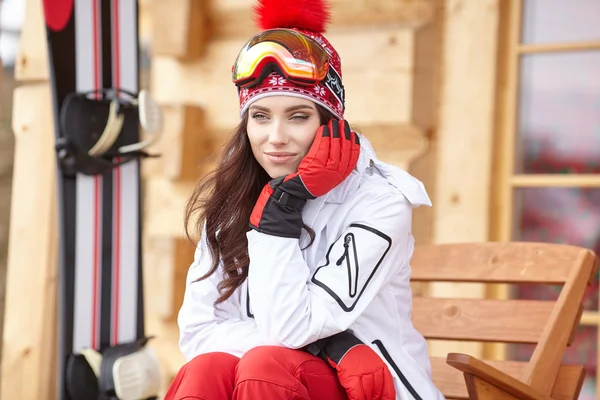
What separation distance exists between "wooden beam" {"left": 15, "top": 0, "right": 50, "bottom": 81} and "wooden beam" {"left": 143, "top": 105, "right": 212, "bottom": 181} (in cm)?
57

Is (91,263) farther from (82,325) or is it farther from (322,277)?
(322,277)

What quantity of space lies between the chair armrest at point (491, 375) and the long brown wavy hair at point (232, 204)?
0.67m

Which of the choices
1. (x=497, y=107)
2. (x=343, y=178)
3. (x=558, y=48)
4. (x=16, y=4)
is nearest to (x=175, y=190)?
(x=497, y=107)

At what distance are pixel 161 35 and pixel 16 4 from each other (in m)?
3.37

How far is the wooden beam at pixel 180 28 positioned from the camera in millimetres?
3982

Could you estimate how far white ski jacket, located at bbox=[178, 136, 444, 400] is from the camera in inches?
77.3

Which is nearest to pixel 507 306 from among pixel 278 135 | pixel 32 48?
pixel 278 135

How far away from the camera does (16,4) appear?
22.8 ft

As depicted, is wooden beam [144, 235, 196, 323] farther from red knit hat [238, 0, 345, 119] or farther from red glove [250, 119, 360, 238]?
red glove [250, 119, 360, 238]

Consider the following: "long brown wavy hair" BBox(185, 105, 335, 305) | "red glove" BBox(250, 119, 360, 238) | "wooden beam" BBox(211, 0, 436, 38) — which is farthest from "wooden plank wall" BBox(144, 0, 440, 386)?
"red glove" BBox(250, 119, 360, 238)

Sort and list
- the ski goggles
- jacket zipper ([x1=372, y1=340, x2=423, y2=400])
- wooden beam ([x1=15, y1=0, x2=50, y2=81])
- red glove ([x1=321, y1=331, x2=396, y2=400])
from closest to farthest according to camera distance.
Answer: red glove ([x1=321, y1=331, x2=396, y2=400])
jacket zipper ([x1=372, y1=340, x2=423, y2=400])
the ski goggles
wooden beam ([x1=15, y1=0, x2=50, y2=81])

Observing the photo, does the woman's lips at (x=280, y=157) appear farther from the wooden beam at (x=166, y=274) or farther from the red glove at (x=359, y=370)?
the wooden beam at (x=166, y=274)

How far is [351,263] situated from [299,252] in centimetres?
12

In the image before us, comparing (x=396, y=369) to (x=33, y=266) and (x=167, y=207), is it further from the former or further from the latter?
(x=167, y=207)
